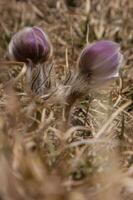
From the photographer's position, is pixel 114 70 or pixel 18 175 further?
pixel 114 70

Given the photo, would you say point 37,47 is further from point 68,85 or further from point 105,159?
point 105,159

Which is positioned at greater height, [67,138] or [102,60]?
[102,60]

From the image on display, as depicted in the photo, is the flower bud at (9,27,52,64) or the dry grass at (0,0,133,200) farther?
the flower bud at (9,27,52,64)

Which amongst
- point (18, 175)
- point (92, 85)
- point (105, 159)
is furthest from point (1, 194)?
point (92, 85)

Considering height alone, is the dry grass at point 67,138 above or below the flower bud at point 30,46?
below

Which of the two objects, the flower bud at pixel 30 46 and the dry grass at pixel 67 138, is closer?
the dry grass at pixel 67 138
